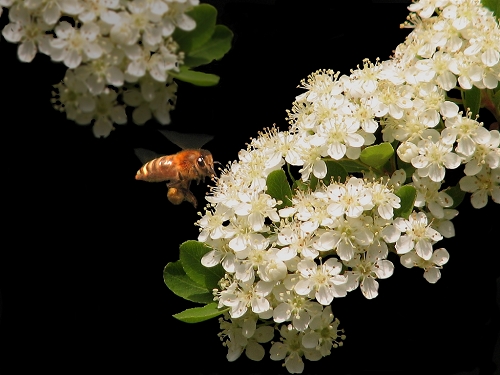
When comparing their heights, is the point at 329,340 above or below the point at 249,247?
below

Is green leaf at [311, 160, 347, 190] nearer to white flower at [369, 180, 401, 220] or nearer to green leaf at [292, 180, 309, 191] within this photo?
green leaf at [292, 180, 309, 191]

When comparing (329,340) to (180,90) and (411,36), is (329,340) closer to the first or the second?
(180,90)

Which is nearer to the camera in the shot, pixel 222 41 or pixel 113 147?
pixel 222 41

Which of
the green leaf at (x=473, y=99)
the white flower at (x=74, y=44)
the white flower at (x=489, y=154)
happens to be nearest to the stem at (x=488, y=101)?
the green leaf at (x=473, y=99)

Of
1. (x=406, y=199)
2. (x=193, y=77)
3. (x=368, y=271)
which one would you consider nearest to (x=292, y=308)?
(x=368, y=271)

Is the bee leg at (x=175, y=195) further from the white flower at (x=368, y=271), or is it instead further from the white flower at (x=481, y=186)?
the white flower at (x=481, y=186)

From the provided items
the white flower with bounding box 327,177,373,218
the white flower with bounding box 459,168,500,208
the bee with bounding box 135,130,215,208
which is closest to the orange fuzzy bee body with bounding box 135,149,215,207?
the bee with bounding box 135,130,215,208

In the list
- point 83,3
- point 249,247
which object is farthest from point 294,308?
point 83,3
